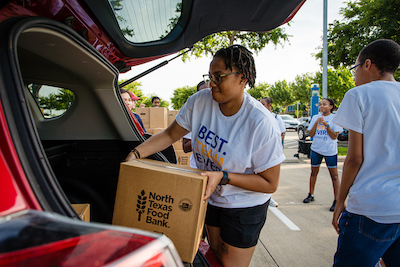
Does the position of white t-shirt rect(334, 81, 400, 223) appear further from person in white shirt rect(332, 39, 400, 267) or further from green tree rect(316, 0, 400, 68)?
green tree rect(316, 0, 400, 68)

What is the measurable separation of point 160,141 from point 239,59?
0.75m

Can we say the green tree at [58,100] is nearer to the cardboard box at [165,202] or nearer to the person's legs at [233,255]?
the cardboard box at [165,202]

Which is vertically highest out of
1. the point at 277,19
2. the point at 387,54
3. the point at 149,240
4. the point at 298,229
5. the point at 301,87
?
the point at 301,87

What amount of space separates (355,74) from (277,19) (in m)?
0.65

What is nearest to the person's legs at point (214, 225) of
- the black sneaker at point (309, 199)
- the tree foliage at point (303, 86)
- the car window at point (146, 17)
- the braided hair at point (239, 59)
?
the braided hair at point (239, 59)

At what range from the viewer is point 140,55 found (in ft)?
7.86

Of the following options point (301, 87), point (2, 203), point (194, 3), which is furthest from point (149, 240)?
point (301, 87)

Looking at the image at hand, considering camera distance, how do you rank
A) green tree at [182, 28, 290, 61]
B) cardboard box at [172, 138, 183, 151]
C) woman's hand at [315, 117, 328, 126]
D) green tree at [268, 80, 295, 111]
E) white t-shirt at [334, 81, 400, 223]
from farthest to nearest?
1. green tree at [268, 80, 295, 111]
2. green tree at [182, 28, 290, 61]
3. cardboard box at [172, 138, 183, 151]
4. woman's hand at [315, 117, 328, 126]
5. white t-shirt at [334, 81, 400, 223]

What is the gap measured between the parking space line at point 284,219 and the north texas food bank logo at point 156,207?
2980mm

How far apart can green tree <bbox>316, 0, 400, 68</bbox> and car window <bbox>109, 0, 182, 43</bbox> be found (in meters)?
14.7

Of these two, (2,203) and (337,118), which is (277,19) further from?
(2,203)

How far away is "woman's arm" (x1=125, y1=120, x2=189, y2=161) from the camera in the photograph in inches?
71.2

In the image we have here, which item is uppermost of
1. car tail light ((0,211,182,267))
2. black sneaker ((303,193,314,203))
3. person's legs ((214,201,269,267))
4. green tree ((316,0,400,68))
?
green tree ((316,0,400,68))

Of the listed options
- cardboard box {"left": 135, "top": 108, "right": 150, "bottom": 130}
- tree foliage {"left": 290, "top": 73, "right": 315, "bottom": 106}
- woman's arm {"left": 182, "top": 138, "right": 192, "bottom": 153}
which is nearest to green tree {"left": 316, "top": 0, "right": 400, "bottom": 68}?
cardboard box {"left": 135, "top": 108, "right": 150, "bottom": 130}
